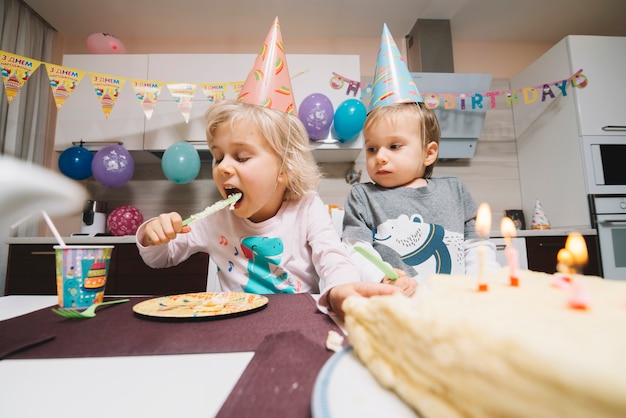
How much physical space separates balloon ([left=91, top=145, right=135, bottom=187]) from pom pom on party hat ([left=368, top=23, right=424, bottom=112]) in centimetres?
187

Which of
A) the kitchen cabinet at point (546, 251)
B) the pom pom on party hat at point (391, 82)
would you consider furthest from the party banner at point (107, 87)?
the kitchen cabinet at point (546, 251)

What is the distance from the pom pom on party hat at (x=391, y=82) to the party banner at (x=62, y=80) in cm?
173

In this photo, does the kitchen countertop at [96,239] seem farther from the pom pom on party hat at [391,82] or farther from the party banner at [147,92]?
the pom pom on party hat at [391,82]

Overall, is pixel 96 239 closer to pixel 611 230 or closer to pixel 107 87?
pixel 107 87

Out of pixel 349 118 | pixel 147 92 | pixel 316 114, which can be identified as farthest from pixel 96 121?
pixel 349 118

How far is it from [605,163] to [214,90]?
271 cm

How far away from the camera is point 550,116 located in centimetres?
256

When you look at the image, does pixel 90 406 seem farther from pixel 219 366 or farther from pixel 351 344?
pixel 351 344

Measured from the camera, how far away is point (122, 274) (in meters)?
2.02

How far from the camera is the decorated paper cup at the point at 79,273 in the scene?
24.0 inches

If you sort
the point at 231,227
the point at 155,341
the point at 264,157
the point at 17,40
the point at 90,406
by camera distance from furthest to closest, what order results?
1. the point at 17,40
2. the point at 231,227
3. the point at 264,157
4. the point at 155,341
5. the point at 90,406

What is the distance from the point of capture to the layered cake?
175 mm

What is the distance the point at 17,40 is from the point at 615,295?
3562mm

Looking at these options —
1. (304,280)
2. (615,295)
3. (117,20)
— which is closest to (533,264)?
(304,280)
